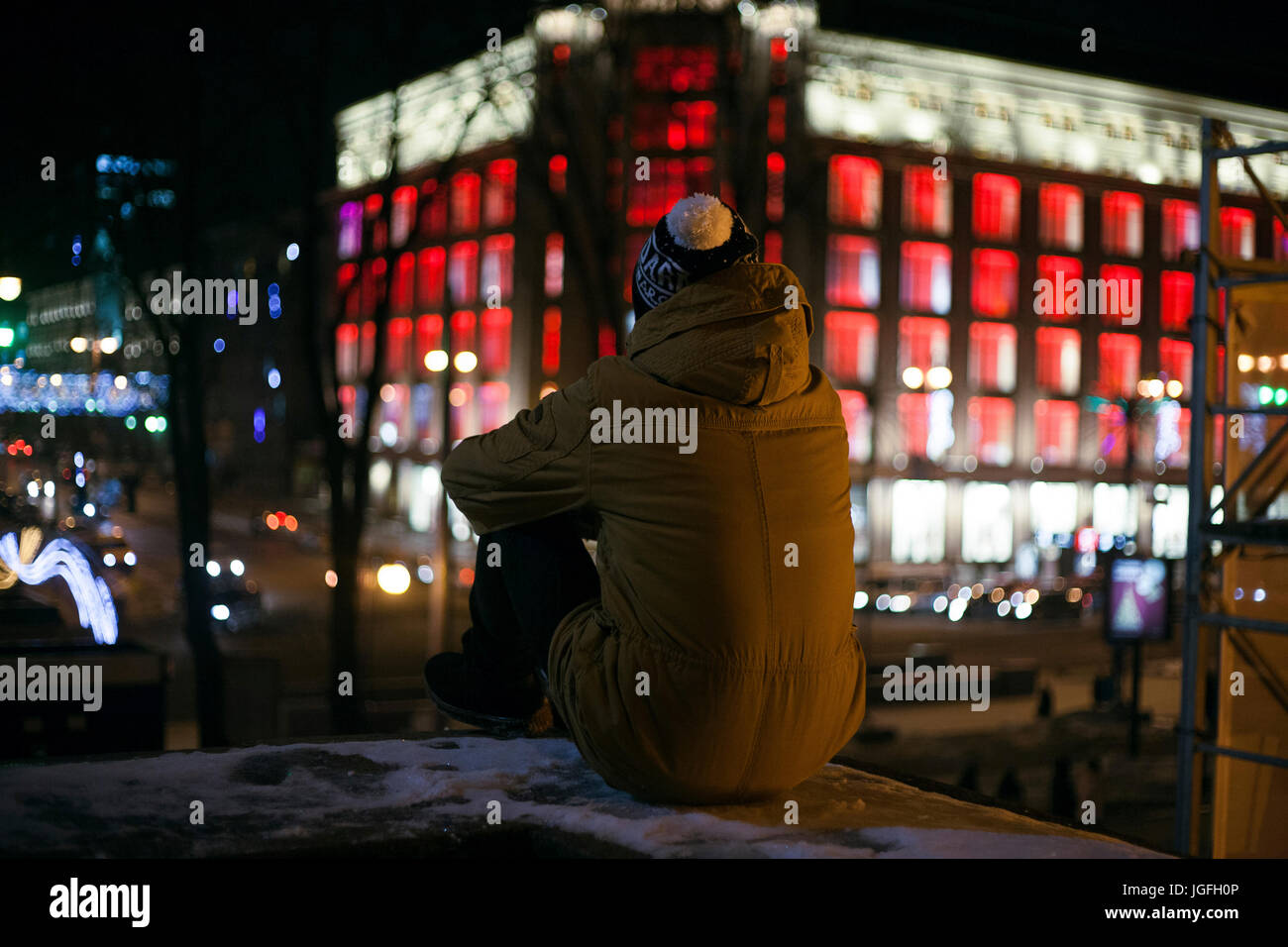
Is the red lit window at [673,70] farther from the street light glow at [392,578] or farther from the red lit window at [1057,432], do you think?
the red lit window at [1057,432]

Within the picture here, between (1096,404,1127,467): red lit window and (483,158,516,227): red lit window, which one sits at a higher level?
(483,158,516,227): red lit window

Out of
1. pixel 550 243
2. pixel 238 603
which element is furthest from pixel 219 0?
pixel 550 243

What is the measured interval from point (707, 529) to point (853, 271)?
5378 cm

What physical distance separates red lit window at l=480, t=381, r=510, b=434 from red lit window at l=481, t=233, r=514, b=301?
4.48 metres

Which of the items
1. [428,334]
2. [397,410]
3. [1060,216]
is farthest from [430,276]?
[1060,216]

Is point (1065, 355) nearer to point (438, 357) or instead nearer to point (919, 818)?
point (438, 357)

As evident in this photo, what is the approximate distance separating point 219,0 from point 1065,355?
5462 centimetres

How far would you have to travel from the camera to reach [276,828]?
3072 millimetres

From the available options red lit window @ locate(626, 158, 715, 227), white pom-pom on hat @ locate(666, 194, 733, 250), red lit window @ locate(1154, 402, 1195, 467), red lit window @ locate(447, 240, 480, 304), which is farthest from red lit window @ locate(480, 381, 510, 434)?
white pom-pom on hat @ locate(666, 194, 733, 250)

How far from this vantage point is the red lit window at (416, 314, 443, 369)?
200 feet

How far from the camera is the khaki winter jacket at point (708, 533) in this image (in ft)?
9.61

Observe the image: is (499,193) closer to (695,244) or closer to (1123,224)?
(1123,224)

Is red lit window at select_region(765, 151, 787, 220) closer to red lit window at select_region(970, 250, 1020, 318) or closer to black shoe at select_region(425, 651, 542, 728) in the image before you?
black shoe at select_region(425, 651, 542, 728)

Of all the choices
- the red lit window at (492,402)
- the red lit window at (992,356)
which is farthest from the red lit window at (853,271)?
the red lit window at (492,402)
